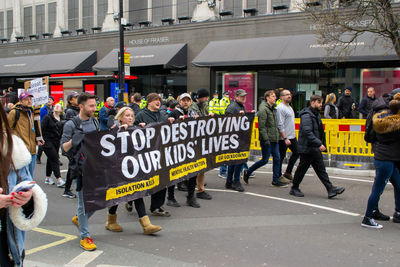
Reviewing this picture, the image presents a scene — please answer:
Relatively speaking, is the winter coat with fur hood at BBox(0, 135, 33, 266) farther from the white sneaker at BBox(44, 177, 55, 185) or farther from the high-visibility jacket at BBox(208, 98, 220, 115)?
the high-visibility jacket at BBox(208, 98, 220, 115)

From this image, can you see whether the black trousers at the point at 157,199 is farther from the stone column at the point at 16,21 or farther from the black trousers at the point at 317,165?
the stone column at the point at 16,21

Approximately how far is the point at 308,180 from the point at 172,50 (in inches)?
510

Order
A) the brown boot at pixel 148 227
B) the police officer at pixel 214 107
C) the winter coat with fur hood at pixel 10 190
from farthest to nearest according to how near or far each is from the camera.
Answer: the police officer at pixel 214 107, the brown boot at pixel 148 227, the winter coat with fur hood at pixel 10 190

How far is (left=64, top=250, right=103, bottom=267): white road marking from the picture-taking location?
432 cm

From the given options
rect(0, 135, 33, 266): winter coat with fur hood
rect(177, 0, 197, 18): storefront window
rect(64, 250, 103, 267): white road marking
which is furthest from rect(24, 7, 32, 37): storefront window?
rect(0, 135, 33, 266): winter coat with fur hood

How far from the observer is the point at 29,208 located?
245cm

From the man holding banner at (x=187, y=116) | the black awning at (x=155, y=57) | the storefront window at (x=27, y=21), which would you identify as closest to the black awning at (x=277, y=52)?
the black awning at (x=155, y=57)

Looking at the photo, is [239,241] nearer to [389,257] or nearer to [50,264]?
[389,257]

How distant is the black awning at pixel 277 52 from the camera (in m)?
14.5

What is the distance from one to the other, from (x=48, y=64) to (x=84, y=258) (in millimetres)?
22448

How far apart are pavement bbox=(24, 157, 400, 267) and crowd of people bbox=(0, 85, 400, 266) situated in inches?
8.2

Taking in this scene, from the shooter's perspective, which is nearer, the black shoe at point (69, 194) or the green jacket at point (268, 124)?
the black shoe at point (69, 194)

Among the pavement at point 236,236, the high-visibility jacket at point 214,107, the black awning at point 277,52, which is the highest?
the black awning at point 277,52

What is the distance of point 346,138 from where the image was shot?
10.0 meters
